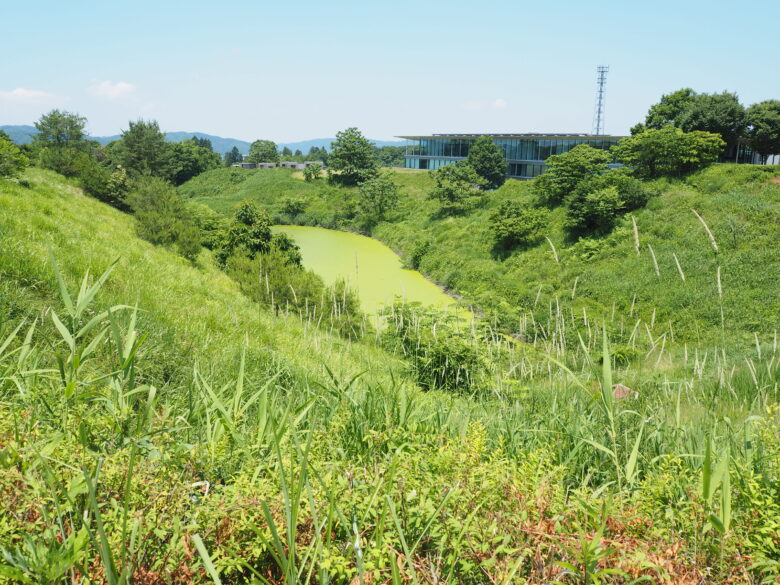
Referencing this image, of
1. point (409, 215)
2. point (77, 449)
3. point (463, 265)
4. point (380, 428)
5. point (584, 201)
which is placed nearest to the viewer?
point (77, 449)

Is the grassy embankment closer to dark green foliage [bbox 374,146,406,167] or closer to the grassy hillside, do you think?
the grassy hillside

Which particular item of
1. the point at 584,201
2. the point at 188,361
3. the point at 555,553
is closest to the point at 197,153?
the point at 584,201

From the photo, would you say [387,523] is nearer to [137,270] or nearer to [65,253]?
[65,253]

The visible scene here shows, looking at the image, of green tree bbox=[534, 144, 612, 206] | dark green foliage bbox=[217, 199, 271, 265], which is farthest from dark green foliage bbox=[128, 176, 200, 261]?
green tree bbox=[534, 144, 612, 206]

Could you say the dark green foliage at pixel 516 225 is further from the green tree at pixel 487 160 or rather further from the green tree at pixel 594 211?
the green tree at pixel 487 160

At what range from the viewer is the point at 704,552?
1212mm

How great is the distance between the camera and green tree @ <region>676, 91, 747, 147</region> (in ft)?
84.4

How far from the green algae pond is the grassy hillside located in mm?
1085

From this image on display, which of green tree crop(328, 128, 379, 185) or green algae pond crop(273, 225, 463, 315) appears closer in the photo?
green algae pond crop(273, 225, 463, 315)

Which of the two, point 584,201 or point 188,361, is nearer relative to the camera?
point 188,361

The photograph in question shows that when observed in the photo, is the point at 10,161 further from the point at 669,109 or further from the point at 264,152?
the point at 264,152

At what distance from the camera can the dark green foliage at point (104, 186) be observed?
2119 cm

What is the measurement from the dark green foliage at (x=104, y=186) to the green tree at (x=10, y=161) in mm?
9126

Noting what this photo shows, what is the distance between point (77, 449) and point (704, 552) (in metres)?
1.69
